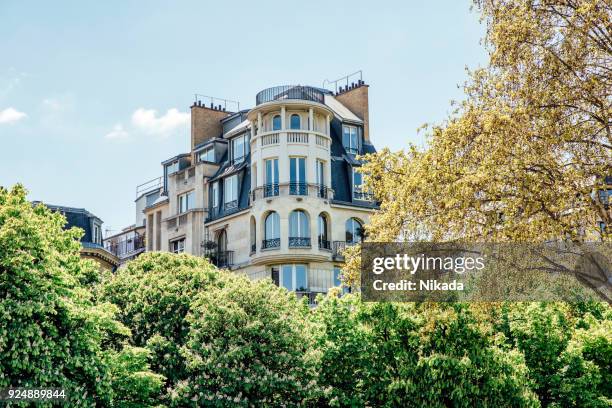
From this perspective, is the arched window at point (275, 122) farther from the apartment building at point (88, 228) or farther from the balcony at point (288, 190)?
the apartment building at point (88, 228)

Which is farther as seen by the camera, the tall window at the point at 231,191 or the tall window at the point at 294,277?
the tall window at the point at 231,191

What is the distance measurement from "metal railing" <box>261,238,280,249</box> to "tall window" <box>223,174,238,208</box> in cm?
424

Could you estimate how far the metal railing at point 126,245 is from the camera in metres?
66.1

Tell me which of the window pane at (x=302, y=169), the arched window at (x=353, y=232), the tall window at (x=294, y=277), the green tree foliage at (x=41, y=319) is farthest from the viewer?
the arched window at (x=353, y=232)

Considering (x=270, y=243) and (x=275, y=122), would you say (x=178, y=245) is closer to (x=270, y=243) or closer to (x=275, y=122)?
(x=270, y=243)

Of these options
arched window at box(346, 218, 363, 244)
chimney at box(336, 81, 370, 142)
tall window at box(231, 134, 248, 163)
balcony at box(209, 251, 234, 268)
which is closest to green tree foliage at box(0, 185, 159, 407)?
balcony at box(209, 251, 234, 268)

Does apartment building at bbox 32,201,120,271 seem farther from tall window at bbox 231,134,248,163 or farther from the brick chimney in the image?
tall window at bbox 231,134,248,163

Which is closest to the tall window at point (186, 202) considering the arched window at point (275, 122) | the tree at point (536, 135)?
the arched window at point (275, 122)

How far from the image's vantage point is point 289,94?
5034 cm

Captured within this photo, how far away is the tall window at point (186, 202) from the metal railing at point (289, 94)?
7823 millimetres

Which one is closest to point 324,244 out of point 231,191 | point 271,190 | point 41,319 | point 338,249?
point 338,249

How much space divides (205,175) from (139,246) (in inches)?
510

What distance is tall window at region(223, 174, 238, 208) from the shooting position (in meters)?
52.9

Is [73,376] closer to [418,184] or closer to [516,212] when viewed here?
[418,184]
